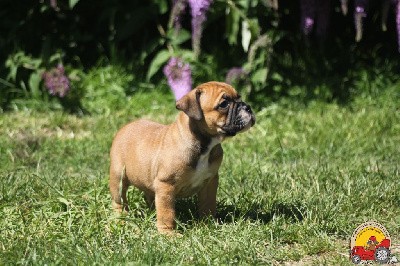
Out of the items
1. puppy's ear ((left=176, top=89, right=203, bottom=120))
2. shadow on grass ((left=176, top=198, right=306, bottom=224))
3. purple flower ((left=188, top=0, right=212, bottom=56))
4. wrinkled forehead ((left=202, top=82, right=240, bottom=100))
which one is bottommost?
shadow on grass ((left=176, top=198, right=306, bottom=224))

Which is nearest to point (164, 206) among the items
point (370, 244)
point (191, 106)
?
point (191, 106)

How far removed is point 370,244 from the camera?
4.03m

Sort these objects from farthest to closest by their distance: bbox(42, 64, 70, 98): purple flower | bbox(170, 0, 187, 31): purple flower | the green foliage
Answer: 1. the green foliage
2. bbox(42, 64, 70, 98): purple flower
3. bbox(170, 0, 187, 31): purple flower

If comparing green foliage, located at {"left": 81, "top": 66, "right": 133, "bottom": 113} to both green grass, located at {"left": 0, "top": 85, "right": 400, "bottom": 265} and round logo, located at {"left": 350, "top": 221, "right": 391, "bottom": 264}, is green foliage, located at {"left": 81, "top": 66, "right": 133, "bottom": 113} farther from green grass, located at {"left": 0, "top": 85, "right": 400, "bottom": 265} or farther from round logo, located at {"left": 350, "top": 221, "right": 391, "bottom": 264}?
round logo, located at {"left": 350, "top": 221, "right": 391, "bottom": 264}

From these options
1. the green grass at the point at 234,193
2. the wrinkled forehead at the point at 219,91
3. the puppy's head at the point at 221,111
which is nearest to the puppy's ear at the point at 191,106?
the puppy's head at the point at 221,111

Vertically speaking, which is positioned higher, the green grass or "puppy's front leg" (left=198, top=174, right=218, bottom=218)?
"puppy's front leg" (left=198, top=174, right=218, bottom=218)

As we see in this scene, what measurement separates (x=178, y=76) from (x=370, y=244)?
391 cm

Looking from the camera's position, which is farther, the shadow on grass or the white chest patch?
the shadow on grass

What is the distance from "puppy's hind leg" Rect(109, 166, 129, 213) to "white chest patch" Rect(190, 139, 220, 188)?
21.3 inches

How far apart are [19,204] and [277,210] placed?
1.63 metres

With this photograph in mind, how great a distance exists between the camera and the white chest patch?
14.3 feet

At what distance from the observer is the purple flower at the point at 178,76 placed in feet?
24.8

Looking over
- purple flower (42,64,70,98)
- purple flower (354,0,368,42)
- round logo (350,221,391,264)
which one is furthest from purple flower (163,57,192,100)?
round logo (350,221,391,264)

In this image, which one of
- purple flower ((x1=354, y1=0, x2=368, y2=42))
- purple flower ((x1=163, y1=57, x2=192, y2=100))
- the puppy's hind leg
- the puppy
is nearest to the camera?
the puppy
